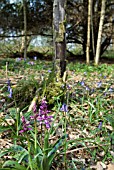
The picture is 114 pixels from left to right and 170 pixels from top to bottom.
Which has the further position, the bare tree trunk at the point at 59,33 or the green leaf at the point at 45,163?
the bare tree trunk at the point at 59,33

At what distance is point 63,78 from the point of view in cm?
237

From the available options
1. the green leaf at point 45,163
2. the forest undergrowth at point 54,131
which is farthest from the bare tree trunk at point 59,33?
the green leaf at point 45,163

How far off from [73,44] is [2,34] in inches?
124

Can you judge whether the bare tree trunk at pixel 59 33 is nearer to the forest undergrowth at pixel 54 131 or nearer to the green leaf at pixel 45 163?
the forest undergrowth at pixel 54 131

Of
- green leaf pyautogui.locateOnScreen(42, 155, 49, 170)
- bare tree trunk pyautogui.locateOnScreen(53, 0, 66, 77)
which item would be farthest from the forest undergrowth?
bare tree trunk pyautogui.locateOnScreen(53, 0, 66, 77)

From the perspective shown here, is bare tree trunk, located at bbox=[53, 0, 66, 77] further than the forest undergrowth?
Yes

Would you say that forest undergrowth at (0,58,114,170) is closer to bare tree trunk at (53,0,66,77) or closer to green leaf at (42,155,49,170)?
green leaf at (42,155,49,170)

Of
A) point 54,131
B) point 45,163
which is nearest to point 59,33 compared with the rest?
point 54,131

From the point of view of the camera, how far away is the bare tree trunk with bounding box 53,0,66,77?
7.98 feet

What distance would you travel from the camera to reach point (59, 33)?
96.0 inches

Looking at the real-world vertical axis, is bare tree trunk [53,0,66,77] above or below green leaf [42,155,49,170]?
above

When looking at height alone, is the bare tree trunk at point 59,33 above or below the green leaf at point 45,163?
above

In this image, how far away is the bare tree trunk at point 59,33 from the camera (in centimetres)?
243

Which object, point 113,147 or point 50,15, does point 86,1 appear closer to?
point 50,15
